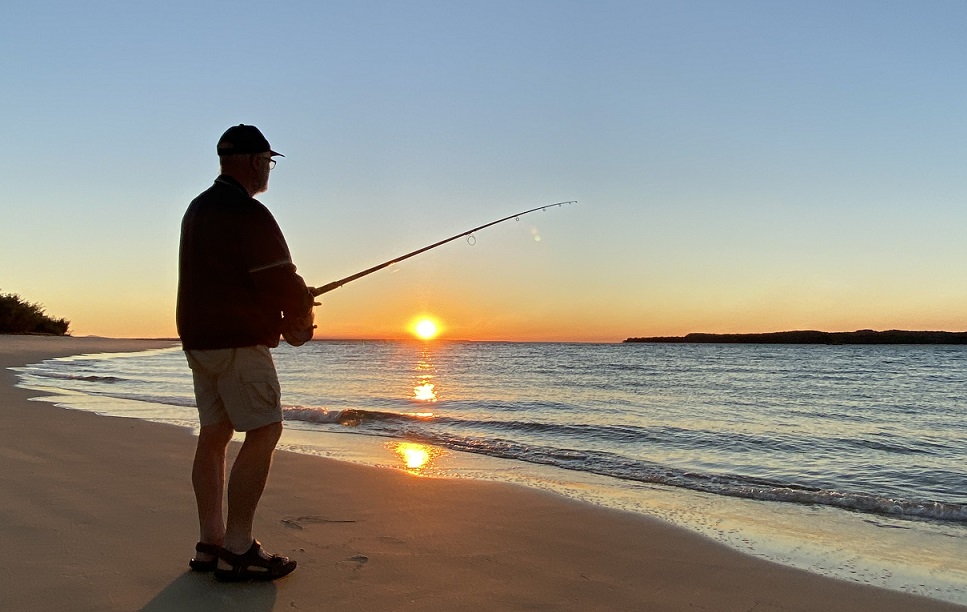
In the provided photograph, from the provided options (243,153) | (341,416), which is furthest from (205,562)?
(341,416)

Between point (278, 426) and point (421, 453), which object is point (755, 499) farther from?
point (278, 426)

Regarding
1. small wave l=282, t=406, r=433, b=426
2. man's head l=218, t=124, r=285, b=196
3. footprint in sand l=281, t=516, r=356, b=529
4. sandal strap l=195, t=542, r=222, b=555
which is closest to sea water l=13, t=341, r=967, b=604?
small wave l=282, t=406, r=433, b=426

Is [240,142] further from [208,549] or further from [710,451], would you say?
[710,451]

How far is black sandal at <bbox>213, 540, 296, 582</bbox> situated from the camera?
2.99 metres

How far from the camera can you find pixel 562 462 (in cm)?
752

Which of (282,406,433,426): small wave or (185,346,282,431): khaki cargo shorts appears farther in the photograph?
(282,406,433,426): small wave

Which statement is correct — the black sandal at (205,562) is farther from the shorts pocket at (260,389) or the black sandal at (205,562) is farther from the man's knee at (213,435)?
the shorts pocket at (260,389)

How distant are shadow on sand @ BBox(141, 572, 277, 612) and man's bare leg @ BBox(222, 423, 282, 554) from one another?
154mm

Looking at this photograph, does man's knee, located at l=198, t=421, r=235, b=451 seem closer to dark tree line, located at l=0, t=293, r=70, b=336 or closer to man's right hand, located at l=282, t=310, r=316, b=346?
man's right hand, located at l=282, t=310, r=316, b=346

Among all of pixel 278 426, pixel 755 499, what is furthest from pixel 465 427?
pixel 278 426

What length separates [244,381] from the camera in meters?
2.95

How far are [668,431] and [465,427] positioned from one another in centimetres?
299

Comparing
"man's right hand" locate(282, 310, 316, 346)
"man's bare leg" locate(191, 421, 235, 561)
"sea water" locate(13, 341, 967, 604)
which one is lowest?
"sea water" locate(13, 341, 967, 604)

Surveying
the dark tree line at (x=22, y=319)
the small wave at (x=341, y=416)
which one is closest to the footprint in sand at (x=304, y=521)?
the small wave at (x=341, y=416)
